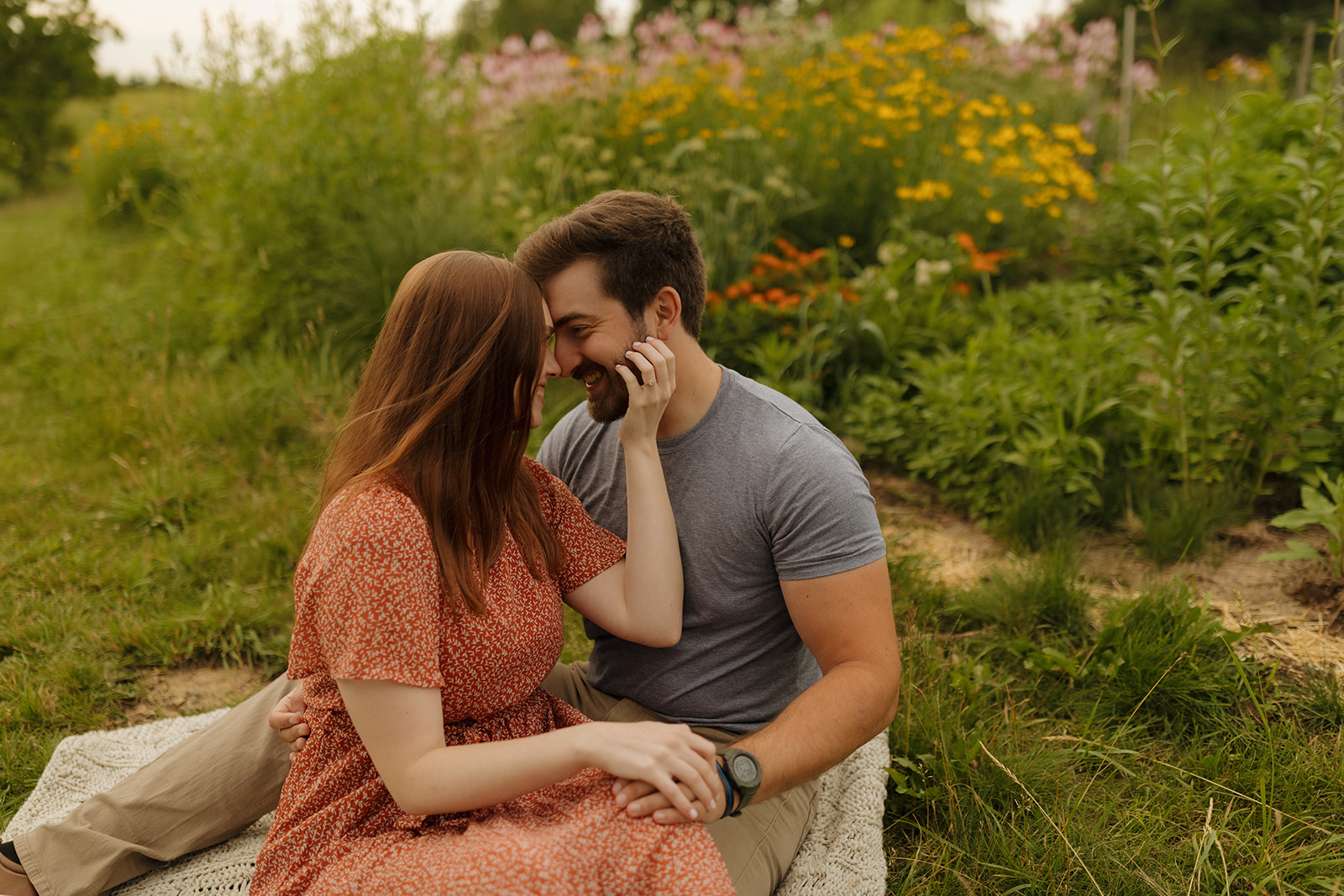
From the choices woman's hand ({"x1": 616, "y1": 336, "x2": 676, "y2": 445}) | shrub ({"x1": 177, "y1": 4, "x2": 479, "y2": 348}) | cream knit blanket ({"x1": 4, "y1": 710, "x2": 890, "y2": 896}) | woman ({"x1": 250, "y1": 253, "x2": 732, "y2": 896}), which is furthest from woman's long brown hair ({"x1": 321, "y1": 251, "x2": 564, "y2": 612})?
shrub ({"x1": 177, "y1": 4, "x2": 479, "y2": 348})

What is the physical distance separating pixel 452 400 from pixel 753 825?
3.56 feet

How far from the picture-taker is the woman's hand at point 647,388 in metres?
1.85

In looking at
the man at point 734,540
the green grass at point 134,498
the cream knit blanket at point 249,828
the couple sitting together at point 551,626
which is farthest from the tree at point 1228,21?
the cream knit blanket at point 249,828

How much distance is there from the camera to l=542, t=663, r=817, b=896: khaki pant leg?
1822 millimetres

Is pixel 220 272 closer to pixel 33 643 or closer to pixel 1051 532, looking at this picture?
pixel 33 643

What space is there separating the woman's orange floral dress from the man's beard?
0.41m

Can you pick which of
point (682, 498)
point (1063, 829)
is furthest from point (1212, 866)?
point (682, 498)

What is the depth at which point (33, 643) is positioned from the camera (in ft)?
9.71

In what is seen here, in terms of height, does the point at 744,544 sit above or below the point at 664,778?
above

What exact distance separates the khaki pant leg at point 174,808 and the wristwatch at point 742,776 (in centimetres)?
107

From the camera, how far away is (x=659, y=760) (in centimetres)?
149

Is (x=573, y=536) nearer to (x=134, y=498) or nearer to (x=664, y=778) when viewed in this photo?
(x=664, y=778)

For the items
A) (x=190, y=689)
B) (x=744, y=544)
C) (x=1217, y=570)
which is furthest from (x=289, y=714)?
(x=1217, y=570)

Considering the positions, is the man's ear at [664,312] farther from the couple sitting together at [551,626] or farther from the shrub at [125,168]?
the shrub at [125,168]
